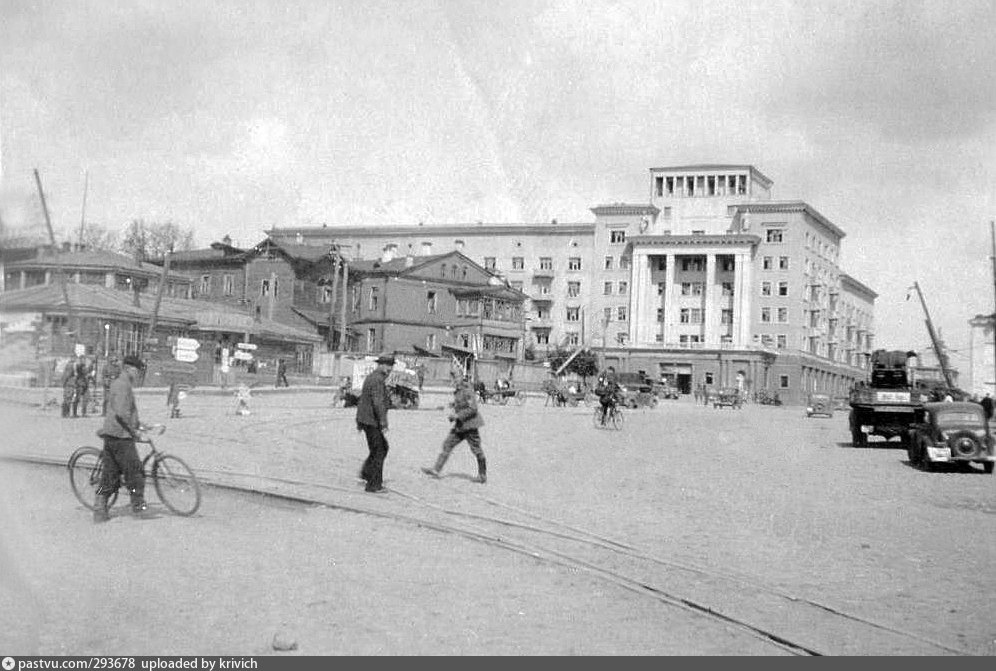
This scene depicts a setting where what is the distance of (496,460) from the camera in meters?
18.7

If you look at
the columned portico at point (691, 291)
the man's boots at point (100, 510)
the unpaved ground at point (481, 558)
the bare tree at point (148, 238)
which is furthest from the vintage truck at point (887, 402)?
the columned portico at point (691, 291)

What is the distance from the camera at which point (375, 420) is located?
1305 centimetres

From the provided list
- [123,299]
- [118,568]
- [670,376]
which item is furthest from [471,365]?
[118,568]

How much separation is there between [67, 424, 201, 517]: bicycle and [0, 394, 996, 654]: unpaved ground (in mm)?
209

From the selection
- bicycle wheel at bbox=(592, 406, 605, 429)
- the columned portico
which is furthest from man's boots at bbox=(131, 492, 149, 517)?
the columned portico

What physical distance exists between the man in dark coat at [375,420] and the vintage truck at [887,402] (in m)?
17.4

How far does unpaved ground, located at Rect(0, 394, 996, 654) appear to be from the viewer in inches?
245

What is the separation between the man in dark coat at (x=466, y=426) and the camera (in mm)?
14648

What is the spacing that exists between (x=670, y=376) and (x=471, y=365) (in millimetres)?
35905

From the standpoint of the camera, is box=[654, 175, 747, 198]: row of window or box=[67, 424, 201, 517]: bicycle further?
box=[654, 175, 747, 198]: row of window

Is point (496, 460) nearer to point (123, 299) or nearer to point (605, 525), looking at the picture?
point (605, 525)

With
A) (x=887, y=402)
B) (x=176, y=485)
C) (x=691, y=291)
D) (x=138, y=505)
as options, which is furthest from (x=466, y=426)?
(x=691, y=291)

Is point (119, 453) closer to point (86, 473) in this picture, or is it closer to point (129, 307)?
point (86, 473)

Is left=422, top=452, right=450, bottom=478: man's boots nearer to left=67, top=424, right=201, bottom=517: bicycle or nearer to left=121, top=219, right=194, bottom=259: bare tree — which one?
left=67, top=424, right=201, bottom=517: bicycle
